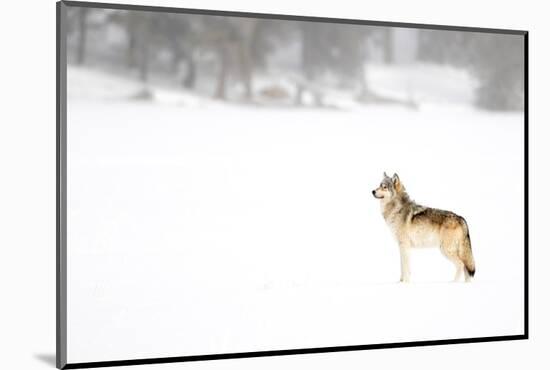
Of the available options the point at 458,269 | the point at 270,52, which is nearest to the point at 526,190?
the point at 458,269

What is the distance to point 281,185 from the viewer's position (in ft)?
17.7

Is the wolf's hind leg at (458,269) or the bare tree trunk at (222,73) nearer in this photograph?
the bare tree trunk at (222,73)

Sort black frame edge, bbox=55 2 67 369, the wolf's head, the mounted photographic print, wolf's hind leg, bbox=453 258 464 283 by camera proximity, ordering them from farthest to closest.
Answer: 1. wolf's hind leg, bbox=453 258 464 283
2. the wolf's head
3. the mounted photographic print
4. black frame edge, bbox=55 2 67 369

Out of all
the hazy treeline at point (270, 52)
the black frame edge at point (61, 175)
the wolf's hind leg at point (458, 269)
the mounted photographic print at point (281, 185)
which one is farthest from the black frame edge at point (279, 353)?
the hazy treeline at point (270, 52)

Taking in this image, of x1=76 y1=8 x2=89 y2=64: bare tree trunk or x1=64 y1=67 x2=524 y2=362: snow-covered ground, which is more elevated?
x1=76 y1=8 x2=89 y2=64: bare tree trunk

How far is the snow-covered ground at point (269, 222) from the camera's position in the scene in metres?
5.04

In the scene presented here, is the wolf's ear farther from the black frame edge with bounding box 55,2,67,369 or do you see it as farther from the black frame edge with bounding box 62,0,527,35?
the black frame edge with bounding box 55,2,67,369

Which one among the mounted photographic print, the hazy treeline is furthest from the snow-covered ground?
the hazy treeline

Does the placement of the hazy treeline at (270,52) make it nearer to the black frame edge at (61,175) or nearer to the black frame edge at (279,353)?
the black frame edge at (61,175)

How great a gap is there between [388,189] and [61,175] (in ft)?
6.22

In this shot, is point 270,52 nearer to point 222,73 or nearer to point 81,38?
point 222,73

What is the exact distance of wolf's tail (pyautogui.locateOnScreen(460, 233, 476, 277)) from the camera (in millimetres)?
5746

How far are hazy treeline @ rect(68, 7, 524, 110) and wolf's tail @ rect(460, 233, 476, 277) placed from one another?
0.86 m

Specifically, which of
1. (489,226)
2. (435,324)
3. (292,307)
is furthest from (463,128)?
(292,307)
